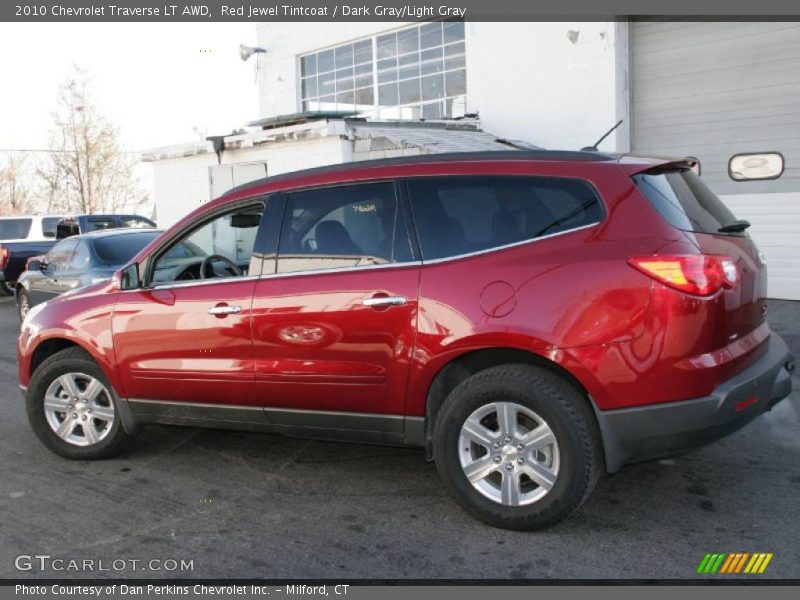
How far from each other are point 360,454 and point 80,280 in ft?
17.8

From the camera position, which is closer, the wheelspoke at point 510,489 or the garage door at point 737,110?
the wheelspoke at point 510,489

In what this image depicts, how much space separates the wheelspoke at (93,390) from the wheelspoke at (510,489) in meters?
2.82

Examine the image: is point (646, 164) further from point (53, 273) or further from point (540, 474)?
point (53, 273)

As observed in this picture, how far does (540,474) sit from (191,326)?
224 cm

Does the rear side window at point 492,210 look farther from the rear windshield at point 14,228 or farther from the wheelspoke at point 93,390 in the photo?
the rear windshield at point 14,228

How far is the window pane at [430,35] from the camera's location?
14617mm

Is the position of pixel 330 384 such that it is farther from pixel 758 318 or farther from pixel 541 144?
pixel 541 144

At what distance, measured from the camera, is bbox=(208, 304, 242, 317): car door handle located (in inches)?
186

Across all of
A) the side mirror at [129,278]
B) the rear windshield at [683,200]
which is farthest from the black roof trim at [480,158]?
the side mirror at [129,278]

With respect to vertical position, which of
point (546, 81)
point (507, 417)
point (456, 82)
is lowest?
point (507, 417)

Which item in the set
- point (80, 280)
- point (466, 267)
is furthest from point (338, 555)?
point (80, 280)

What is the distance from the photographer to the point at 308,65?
1734 cm

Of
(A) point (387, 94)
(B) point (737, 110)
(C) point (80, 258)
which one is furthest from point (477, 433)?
(A) point (387, 94)

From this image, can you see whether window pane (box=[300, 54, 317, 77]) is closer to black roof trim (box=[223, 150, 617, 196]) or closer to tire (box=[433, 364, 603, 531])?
black roof trim (box=[223, 150, 617, 196])
